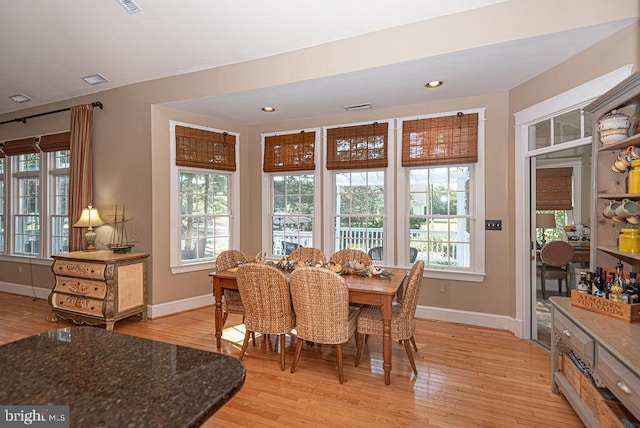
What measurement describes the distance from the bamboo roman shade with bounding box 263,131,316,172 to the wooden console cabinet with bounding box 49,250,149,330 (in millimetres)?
2164

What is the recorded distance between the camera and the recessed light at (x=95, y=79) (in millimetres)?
4312

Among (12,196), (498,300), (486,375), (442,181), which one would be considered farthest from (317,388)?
(12,196)

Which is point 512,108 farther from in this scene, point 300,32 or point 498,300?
point 300,32

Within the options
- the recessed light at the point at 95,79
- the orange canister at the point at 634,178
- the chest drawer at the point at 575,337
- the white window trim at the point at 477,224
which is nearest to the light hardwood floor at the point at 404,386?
the chest drawer at the point at 575,337

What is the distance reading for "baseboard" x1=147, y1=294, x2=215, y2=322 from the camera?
4.32 meters

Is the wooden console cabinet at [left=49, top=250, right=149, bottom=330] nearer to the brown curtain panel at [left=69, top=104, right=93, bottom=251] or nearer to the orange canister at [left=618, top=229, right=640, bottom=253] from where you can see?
the brown curtain panel at [left=69, top=104, right=93, bottom=251]

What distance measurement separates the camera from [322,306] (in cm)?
267

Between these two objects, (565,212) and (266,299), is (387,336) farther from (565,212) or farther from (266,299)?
(565,212)

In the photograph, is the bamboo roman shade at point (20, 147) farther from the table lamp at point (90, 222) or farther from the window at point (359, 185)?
the window at point (359, 185)

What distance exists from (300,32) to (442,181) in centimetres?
240

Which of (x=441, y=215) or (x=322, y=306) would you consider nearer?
(x=322, y=306)

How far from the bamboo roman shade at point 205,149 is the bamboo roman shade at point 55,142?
188cm

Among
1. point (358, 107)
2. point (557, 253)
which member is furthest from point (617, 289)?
point (358, 107)

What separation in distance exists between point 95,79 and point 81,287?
8.70ft
